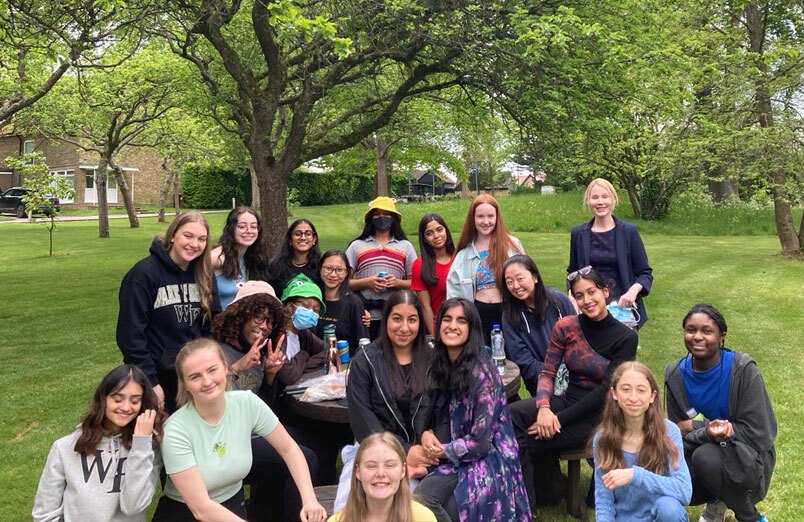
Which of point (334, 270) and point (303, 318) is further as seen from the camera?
point (334, 270)

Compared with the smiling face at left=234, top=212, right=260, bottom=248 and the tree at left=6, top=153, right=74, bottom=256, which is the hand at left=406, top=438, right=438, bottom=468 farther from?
the tree at left=6, top=153, right=74, bottom=256

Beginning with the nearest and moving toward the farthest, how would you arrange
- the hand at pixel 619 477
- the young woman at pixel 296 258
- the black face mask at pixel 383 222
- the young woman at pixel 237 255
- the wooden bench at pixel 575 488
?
the hand at pixel 619 477 → the wooden bench at pixel 575 488 → the young woman at pixel 237 255 → the young woman at pixel 296 258 → the black face mask at pixel 383 222

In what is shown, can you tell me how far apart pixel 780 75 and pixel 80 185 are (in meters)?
Result: 37.9

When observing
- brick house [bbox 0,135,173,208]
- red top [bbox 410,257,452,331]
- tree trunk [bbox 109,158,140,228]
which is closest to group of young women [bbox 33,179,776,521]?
red top [bbox 410,257,452,331]

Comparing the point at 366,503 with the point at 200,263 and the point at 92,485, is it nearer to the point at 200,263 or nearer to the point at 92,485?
the point at 92,485

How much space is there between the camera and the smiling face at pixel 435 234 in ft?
16.9

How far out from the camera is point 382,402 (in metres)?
3.51

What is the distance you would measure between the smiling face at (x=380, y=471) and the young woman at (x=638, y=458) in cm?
118

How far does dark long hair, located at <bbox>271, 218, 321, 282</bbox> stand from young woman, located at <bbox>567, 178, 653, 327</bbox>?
2216mm

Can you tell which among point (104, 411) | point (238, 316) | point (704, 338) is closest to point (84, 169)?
point (238, 316)

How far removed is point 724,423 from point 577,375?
0.86m

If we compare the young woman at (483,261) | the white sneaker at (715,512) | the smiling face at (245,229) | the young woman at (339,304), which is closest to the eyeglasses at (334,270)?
the young woman at (339,304)

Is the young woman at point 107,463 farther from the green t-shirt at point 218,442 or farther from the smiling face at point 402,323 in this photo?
the smiling face at point 402,323

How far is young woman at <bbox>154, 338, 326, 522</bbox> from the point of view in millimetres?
2928
